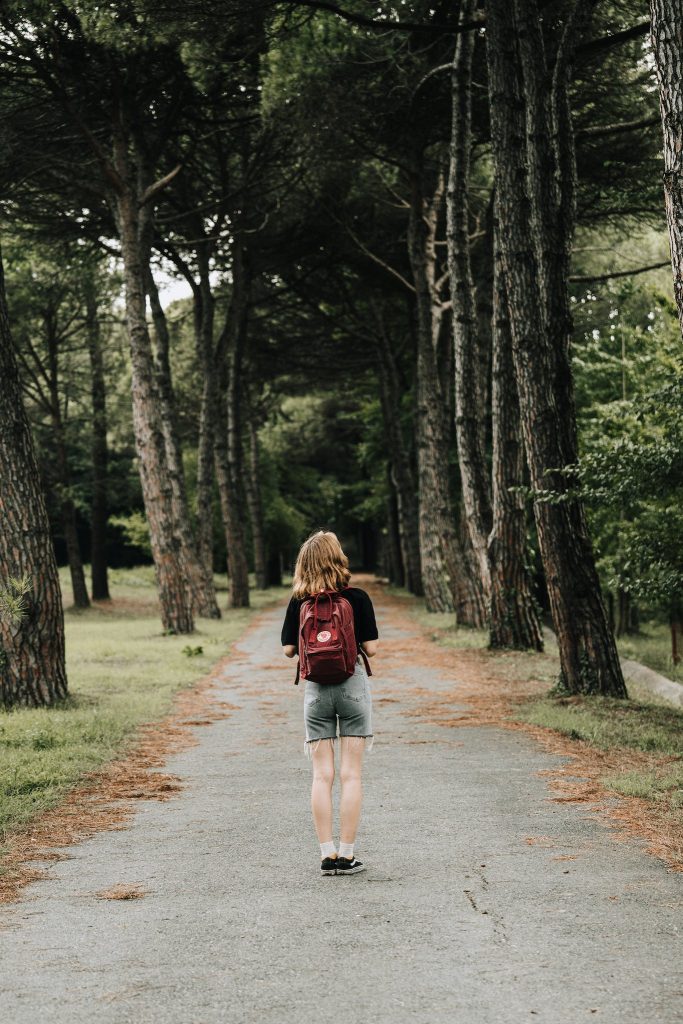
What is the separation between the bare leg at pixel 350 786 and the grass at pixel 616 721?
196cm

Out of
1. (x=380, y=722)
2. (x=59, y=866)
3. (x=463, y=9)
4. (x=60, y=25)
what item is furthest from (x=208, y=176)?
(x=59, y=866)

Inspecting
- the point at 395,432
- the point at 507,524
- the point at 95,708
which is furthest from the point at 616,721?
the point at 395,432

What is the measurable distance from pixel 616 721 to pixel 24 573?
6.17 metres

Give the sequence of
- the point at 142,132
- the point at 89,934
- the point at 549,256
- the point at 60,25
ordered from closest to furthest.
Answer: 1. the point at 89,934
2. the point at 549,256
3. the point at 60,25
4. the point at 142,132

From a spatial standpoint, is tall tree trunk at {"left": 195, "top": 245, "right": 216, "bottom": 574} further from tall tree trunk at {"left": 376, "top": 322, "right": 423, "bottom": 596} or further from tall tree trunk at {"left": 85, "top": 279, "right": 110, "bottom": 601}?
tall tree trunk at {"left": 376, "top": 322, "right": 423, "bottom": 596}

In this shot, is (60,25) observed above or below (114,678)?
above

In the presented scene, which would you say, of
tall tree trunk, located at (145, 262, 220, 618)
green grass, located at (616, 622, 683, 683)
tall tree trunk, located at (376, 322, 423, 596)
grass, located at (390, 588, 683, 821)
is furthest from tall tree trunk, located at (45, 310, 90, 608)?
grass, located at (390, 588, 683, 821)

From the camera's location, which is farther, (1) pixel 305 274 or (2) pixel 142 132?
(1) pixel 305 274

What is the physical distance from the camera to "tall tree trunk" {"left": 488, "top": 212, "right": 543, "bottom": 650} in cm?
1591

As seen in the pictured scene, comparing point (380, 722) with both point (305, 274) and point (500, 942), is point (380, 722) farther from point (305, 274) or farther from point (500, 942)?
point (305, 274)

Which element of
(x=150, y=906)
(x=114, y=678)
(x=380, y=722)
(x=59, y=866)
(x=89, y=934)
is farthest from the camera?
(x=114, y=678)

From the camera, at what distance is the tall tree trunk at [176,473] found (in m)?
24.7

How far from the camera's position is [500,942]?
4.23 metres

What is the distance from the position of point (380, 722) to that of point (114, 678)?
5.02 metres
